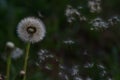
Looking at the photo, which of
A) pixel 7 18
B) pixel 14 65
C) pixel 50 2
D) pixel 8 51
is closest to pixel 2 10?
pixel 7 18

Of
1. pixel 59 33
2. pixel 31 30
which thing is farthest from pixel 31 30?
pixel 59 33

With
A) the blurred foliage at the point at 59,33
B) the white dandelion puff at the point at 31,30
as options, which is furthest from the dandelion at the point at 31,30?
the blurred foliage at the point at 59,33

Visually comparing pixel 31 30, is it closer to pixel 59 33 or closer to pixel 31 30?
pixel 31 30

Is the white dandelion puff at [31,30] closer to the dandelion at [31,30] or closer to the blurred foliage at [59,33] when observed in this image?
the dandelion at [31,30]

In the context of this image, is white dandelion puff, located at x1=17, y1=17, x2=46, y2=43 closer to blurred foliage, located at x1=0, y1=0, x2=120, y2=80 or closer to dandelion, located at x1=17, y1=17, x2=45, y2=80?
dandelion, located at x1=17, y1=17, x2=45, y2=80

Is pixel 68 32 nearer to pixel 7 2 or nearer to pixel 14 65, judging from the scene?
pixel 7 2

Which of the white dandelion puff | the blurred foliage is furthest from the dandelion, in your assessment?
the blurred foliage

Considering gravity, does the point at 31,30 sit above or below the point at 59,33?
below

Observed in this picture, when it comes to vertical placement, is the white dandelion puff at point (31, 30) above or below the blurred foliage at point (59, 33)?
below
